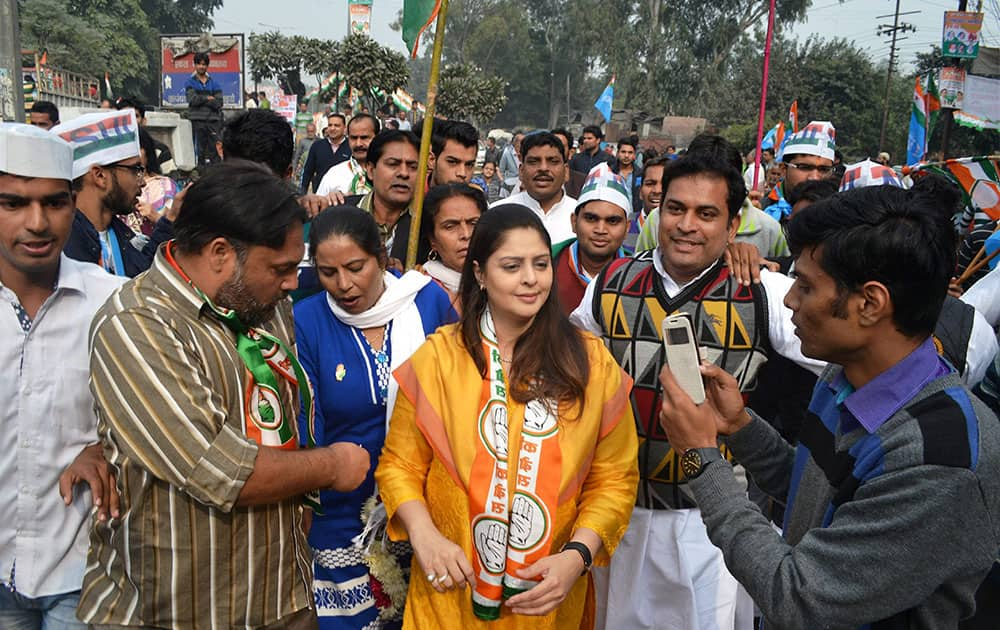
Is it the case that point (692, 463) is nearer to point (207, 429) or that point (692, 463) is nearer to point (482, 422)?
point (482, 422)

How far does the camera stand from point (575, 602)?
8.00 feet

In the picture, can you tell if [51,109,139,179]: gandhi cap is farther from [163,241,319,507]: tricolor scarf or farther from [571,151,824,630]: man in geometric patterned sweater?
[571,151,824,630]: man in geometric patterned sweater

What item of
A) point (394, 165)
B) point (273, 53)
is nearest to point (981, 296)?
point (394, 165)

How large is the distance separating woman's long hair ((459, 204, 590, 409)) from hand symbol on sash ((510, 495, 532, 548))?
0.29m

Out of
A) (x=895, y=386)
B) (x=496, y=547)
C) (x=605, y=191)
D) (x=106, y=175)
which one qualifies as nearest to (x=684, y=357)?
(x=895, y=386)

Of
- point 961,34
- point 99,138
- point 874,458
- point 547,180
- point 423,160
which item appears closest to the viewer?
point 874,458

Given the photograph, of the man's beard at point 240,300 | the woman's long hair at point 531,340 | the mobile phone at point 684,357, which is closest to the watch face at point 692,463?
Answer: the mobile phone at point 684,357

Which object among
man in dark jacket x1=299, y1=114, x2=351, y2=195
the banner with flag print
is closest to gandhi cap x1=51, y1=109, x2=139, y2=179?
man in dark jacket x1=299, y1=114, x2=351, y2=195

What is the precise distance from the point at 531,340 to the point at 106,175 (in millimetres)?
2332

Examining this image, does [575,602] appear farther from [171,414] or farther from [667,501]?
[171,414]

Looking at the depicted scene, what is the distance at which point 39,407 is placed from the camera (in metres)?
2.13

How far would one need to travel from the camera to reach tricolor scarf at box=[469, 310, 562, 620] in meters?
2.25

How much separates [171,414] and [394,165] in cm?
289

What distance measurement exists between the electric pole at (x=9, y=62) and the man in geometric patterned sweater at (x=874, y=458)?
6235mm
